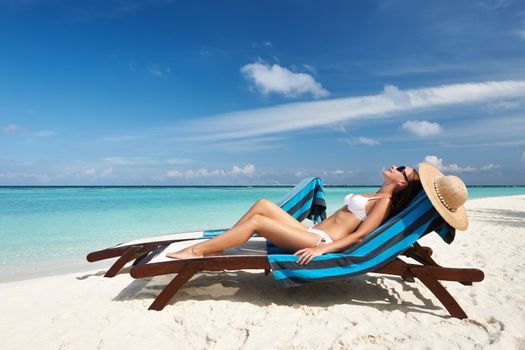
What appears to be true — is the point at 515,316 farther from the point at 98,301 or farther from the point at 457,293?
the point at 98,301

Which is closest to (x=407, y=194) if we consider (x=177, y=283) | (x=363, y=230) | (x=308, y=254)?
(x=363, y=230)

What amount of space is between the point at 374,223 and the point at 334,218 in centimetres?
51

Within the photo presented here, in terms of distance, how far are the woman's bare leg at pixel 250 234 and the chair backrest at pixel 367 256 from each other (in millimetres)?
362

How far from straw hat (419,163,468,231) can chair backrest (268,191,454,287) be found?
95 millimetres

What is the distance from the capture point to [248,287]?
399 centimetres

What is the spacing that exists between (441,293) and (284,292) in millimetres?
1463

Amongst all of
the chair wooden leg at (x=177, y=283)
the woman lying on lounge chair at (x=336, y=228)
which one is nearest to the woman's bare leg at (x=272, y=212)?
the woman lying on lounge chair at (x=336, y=228)

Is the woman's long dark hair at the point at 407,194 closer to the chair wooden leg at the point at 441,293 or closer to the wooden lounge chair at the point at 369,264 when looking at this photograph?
the wooden lounge chair at the point at 369,264

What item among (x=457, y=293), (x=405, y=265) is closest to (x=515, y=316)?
(x=457, y=293)

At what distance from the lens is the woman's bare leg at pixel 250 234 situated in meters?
3.50

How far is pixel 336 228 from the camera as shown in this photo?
382 centimetres

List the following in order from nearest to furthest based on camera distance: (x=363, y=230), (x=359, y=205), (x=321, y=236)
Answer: (x=363, y=230) < (x=321, y=236) < (x=359, y=205)

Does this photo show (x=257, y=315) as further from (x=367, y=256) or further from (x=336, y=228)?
(x=336, y=228)

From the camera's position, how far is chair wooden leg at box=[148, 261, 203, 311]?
3.25 metres
